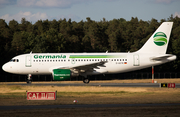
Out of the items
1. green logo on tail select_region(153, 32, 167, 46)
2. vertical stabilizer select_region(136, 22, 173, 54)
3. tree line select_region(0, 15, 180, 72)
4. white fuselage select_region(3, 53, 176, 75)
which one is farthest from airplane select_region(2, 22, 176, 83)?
tree line select_region(0, 15, 180, 72)

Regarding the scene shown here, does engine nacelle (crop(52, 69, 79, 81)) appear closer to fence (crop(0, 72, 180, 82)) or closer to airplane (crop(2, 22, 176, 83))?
airplane (crop(2, 22, 176, 83))

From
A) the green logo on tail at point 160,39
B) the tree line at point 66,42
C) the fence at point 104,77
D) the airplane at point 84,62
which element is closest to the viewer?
the airplane at point 84,62

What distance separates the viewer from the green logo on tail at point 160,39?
40.8 meters

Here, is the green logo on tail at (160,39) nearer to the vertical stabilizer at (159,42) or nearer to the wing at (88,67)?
the vertical stabilizer at (159,42)

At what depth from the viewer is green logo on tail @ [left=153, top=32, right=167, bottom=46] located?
40.8m

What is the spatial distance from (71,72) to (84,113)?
21.4 metres

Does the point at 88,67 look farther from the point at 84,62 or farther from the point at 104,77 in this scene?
the point at 104,77

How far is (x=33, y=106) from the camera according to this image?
18.9 metres

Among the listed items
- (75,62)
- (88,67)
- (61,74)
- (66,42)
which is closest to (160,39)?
(88,67)

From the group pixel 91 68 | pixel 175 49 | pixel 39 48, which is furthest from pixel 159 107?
pixel 175 49

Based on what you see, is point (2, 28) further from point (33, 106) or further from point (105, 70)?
point (33, 106)

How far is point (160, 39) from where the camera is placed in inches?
1610

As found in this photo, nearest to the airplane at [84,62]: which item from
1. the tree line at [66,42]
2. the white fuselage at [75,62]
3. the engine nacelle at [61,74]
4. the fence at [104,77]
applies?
the white fuselage at [75,62]

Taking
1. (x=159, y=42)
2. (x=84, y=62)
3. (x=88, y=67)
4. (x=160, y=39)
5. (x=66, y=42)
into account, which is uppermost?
(x=66, y=42)
